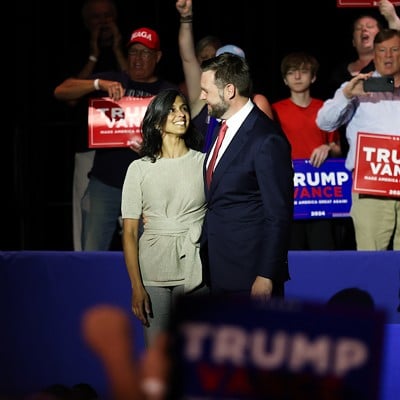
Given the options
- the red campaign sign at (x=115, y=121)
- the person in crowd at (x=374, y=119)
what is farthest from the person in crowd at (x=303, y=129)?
the red campaign sign at (x=115, y=121)

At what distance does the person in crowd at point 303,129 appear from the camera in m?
7.05

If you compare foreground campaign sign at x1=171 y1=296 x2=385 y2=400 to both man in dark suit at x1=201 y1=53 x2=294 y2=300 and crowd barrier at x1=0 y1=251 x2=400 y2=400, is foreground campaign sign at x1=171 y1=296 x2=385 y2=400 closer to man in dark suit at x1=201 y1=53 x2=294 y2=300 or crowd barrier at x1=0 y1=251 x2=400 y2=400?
man in dark suit at x1=201 y1=53 x2=294 y2=300

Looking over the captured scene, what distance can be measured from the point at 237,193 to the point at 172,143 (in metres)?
0.54

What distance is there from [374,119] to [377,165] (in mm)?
276

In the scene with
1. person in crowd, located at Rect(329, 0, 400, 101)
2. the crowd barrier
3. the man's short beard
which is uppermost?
person in crowd, located at Rect(329, 0, 400, 101)

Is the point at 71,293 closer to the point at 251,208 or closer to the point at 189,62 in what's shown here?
the point at 189,62

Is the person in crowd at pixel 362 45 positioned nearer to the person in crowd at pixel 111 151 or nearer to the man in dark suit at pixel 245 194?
the person in crowd at pixel 111 151

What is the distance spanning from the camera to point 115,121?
692 cm

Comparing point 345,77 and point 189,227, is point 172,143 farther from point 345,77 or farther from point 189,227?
point 345,77

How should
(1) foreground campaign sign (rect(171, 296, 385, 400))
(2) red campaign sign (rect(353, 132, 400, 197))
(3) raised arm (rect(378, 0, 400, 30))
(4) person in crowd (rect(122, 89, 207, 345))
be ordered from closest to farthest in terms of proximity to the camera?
(1) foreground campaign sign (rect(171, 296, 385, 400)), (4) person in crowd (rect(122, 89, 207, 345)), (2) red campaign sign (rect(353, 132, 400, 197)), (3) raised arm (rect(378, 0, 400, 30))

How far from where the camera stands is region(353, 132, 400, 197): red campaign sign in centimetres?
670

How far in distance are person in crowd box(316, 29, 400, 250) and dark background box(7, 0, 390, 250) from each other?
158 centimetres

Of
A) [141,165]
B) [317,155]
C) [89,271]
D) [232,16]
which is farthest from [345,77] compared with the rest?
[141,165]

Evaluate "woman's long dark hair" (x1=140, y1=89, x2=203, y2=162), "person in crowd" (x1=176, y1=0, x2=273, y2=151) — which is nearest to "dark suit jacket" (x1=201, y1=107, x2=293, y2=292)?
"woman's long dark hair" (x1=140, y1=89, x2=203, y2=162)
